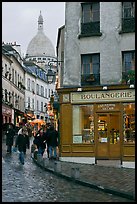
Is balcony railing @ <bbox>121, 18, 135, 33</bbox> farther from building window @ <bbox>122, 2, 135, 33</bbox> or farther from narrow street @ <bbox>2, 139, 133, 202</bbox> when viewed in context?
narrow street @ <bbox>2, 139, 133, 202</bbox>

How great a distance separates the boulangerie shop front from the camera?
1955 centimetres

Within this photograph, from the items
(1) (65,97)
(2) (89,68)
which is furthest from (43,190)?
(2) (89,68)

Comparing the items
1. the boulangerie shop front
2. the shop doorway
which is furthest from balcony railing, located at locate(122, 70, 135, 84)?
the shop doorway

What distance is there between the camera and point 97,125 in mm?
20078

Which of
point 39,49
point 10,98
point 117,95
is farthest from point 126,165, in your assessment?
point 39,49

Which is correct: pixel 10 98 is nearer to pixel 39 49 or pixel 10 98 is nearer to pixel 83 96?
pixel 83 96

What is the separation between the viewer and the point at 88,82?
20.7m

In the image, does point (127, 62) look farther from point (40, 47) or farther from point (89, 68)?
point (40, 47)

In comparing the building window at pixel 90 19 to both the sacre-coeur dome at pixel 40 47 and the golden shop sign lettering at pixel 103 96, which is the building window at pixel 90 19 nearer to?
the golden shop sign lettering at pixel 103 96

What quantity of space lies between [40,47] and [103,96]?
109m

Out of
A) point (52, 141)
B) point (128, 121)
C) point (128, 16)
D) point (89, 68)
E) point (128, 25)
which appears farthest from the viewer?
point (89, 68)

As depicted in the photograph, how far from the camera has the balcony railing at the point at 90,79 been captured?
20594 mm

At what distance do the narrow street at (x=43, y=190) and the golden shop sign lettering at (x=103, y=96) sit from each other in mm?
5570

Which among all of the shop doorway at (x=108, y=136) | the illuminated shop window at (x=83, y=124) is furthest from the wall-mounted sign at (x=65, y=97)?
the shop doorway at (x=108, y=136)
